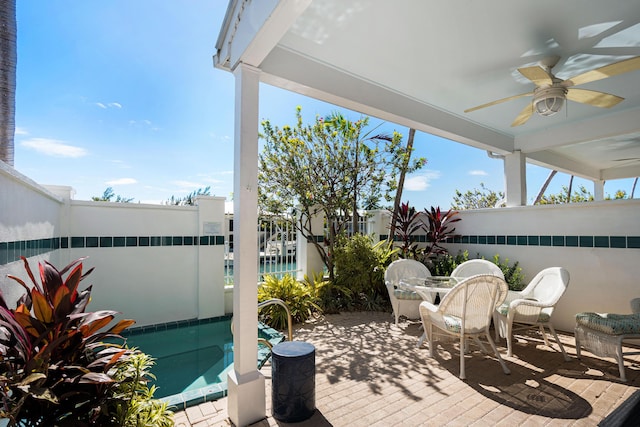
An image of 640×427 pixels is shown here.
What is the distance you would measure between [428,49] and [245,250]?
9.05ft

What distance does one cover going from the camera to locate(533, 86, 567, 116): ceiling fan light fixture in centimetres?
358

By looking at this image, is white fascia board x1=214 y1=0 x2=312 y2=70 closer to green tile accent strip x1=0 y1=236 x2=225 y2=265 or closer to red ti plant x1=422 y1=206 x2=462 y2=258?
green tile accent strip x1=0 y1=236 x2=225 y2=265

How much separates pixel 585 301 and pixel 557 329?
562 mm

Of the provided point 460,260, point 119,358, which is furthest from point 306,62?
point 460,260

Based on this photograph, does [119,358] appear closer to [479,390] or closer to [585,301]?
[479,390]

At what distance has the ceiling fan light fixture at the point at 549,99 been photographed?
141 inches

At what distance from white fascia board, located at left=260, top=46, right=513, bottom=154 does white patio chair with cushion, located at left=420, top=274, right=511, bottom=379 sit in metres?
2.33

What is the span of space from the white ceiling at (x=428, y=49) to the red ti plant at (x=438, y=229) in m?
1.61

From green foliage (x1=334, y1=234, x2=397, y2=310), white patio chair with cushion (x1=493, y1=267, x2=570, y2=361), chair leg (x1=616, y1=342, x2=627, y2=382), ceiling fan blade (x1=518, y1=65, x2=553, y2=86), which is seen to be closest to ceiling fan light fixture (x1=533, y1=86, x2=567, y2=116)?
ceiling fan blade (x1=518, y1=65, x2=553, y2=86)

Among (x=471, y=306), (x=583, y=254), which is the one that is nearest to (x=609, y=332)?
(x=471, y=306)

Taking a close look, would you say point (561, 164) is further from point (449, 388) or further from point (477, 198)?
point (477, 198)

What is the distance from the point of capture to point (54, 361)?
1585 mm

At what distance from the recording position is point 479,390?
282 cm

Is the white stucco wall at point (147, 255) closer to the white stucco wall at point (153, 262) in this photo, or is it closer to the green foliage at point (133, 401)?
the white stucco wall at point (153, 262)
